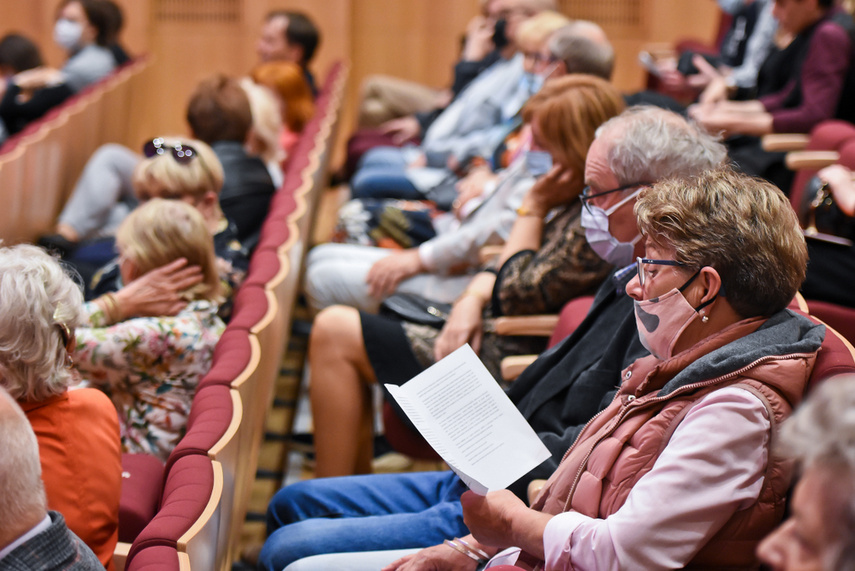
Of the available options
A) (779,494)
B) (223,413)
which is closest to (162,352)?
(223,413)

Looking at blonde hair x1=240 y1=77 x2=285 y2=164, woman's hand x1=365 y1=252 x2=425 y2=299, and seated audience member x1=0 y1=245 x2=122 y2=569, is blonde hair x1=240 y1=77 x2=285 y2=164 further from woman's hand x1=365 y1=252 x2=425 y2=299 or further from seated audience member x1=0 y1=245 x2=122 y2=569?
seated audience member x1=0 y1=245 x2=122 y2=569

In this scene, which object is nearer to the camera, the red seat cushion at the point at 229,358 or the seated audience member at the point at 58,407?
the seated audience member at the point at 58,407

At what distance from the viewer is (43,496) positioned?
92cm

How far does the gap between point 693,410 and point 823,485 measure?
37 cm

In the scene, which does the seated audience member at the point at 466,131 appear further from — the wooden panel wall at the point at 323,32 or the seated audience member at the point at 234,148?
the wooden panel wall at the point at 323,32

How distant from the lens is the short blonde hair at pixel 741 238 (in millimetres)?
1113

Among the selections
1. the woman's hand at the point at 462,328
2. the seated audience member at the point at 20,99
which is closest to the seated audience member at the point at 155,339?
the woman's hand at the point at 462,328

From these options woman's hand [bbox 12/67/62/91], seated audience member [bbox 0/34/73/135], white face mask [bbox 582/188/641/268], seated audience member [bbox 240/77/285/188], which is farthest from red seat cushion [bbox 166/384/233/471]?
woman's hand [bbox 12/67/62/91]

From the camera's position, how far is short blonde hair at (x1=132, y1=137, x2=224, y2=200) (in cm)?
221

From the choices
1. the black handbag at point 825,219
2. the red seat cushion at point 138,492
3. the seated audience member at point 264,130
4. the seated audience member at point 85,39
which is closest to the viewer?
the red seat cushion at point 138,492

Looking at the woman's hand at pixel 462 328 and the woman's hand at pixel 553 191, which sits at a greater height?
the woman's hand at pixel 553 191

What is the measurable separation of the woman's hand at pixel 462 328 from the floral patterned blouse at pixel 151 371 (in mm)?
513

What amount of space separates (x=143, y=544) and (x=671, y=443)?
665mm

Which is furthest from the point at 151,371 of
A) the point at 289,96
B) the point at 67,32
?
the point at 67,32
